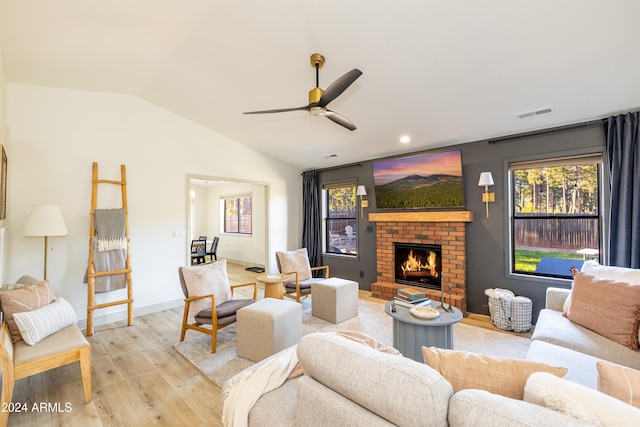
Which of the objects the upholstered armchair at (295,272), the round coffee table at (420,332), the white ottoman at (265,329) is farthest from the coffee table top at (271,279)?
the round coffee table at (420,332)

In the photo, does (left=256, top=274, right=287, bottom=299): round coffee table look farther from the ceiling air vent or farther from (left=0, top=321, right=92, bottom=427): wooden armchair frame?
the ceiling air vent

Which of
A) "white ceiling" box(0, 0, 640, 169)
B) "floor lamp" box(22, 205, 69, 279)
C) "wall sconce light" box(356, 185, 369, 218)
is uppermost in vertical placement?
"white ceiling" box(0, 0, 640, 169)

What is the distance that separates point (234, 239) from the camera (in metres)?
8.79

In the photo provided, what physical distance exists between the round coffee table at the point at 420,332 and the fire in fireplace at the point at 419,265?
212 centimetres

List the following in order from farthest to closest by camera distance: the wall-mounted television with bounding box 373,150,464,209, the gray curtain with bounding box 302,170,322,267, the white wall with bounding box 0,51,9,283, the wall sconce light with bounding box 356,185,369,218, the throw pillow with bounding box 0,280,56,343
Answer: the gray curtain with bounding box 302,170,322,267 < the wall sconce light with bounding box 356,185,369,218 < the wall-mounted television with bounding box 373,150,464,209 < the white wall with bounding box 0,51,9,283 < the throw pillow with bounding box 0,280,56,343

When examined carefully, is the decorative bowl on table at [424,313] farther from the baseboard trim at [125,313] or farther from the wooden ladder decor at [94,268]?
the wooden ladder decor at [94,268]

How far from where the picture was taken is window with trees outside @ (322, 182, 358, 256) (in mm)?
5914

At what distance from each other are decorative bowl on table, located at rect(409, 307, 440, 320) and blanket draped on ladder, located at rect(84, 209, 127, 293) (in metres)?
3.77

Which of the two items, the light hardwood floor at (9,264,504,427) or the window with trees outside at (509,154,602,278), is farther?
the window with trees outside at (509,154,602,278)

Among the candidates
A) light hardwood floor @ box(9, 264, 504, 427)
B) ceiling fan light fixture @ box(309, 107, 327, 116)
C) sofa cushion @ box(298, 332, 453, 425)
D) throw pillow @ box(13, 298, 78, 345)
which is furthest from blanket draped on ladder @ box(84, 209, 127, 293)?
sofa cushion @ box(298, 332, 453, 425)

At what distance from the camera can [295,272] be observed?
14.2 ft

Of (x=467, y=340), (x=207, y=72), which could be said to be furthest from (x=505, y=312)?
(x=207, y=72)

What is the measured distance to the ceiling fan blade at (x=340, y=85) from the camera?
2.27 meters

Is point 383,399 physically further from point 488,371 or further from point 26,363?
point 26,363
